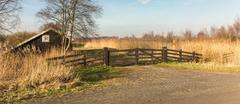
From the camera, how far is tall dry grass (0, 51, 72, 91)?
10773 millimetres

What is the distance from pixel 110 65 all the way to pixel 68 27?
1400cm

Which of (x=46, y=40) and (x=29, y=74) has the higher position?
(x=46, y=40)

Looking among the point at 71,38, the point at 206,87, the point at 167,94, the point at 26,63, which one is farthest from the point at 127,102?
the point at 71,38

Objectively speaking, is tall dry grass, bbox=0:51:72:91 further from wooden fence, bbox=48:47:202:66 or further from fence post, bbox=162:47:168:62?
fence post, bbox=162:47:168:62

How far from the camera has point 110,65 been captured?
21297mm

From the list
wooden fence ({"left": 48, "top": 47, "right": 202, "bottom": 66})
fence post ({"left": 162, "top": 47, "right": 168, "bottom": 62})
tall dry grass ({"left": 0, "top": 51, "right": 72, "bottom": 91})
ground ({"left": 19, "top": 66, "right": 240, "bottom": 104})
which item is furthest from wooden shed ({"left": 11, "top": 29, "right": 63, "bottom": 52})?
ground ({"left": 19, "top": 66, "right": 240, "bottom": 104})

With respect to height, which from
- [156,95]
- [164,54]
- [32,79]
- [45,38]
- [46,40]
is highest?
[45,38]

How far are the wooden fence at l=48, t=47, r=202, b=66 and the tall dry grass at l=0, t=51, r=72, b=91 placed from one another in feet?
19.9

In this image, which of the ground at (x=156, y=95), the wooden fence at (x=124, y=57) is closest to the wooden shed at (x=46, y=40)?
the wooden fence at (x=124, y=57)

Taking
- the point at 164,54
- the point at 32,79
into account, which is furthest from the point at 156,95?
the point at 164,54

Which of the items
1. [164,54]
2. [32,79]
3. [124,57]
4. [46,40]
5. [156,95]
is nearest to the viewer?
[156,95]

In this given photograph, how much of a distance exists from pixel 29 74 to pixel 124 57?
11.7 meters

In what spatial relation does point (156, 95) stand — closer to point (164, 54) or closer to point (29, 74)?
point (29, 74)

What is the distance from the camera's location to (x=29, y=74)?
37.4 feet
